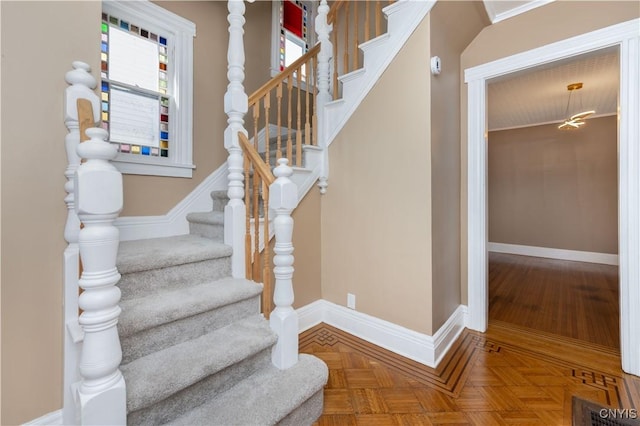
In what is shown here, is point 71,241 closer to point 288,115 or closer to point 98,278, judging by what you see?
point 98,278

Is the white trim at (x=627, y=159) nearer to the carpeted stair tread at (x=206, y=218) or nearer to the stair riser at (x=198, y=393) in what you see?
the stair riser at (x=198, y=393)

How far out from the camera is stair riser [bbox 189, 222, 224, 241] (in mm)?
2092

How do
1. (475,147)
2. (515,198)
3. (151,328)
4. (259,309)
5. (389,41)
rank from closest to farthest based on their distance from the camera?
(151,328), (259,309), (389,41), (475,147), (515,198)

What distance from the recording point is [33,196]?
1224 millimetres

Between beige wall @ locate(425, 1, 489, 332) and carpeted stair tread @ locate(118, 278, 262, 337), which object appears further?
beige wall @ locate(425, 1, 489, 332)

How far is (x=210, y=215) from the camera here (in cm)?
231

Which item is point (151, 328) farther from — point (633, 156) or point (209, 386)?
point (633, 156)

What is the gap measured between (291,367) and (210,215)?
4.44ft

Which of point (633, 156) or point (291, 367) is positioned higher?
point (633, 156)

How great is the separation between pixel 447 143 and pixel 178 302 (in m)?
2.16

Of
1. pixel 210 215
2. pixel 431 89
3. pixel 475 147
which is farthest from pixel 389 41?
pixel 210 215

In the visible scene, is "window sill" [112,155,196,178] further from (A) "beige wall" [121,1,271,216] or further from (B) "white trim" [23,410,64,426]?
(B) "white trim" [23,410,64,426]

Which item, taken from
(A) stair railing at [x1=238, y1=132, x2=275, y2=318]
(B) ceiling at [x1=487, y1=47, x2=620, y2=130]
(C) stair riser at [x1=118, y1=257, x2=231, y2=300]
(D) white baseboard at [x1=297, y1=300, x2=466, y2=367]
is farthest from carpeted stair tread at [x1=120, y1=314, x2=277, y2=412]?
(B) ceiling at [x1=487, y1=47, x2=620, y2=130]

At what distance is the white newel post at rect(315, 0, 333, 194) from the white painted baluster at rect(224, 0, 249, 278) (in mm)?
825
